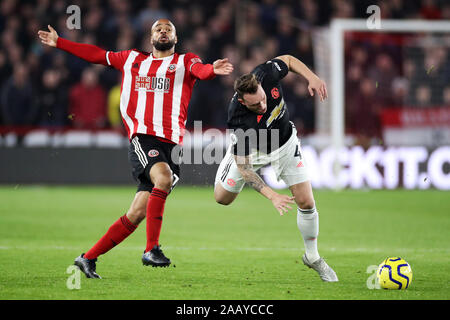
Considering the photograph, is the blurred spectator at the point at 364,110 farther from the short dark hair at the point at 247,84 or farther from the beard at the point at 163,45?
the short dark hair at the point at 247,84

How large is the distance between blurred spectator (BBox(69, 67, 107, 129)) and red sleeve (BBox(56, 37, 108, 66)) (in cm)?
743

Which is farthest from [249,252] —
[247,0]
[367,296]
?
[247,0]

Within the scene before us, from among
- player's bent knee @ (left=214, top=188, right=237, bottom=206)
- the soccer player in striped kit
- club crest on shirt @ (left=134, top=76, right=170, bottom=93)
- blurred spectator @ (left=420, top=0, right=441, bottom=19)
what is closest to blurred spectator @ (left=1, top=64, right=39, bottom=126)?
the soccer player in striped kit

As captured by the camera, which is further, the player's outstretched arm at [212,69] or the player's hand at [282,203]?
the player's outstretched arm at [212,69]

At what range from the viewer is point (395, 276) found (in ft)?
18.8

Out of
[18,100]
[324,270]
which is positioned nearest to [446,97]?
[18,100]

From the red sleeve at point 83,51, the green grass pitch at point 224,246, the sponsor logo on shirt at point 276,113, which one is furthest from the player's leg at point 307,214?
the red sleeve at point 83,51

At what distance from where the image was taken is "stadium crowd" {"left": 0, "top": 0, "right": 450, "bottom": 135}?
1471 cm

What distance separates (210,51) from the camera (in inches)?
614

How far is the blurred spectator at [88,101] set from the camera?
47.2ft

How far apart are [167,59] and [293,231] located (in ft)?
11.2

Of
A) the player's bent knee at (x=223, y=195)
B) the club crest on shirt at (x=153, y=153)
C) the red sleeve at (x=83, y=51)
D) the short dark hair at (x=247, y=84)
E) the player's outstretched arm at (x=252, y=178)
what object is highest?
the red sleeve at (x=83, y=51)

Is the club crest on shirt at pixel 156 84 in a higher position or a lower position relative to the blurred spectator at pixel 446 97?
higher

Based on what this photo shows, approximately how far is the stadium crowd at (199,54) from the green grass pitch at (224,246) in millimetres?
1665
